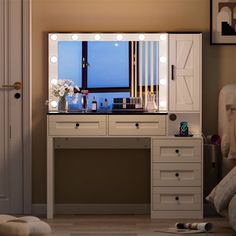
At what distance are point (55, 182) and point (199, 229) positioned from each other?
1.46 metres

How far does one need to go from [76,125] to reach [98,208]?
79cm

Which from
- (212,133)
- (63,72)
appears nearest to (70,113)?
(63,72)

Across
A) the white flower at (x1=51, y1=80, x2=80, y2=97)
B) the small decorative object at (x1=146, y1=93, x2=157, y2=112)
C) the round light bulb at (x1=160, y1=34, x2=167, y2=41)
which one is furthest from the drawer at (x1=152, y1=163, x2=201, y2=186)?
the round light bulb at (x1=160, y1=34, x2=167, y2=41)

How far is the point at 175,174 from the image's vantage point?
5.32m

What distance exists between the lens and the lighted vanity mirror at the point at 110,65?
562 centimetres

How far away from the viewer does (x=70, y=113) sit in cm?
533

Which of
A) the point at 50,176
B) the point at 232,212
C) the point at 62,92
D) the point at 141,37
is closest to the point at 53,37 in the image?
the point at 62,92

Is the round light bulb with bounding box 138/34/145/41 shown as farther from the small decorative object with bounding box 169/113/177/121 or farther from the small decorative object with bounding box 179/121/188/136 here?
the small decorative object with bounding box 179/121/188/136

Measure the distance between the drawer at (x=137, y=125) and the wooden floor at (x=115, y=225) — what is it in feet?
2.25

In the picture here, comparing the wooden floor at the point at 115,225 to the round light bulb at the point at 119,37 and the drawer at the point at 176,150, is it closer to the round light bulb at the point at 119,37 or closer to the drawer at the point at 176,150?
the drawer at the point at 176,150

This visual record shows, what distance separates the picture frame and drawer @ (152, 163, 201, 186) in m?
1.07

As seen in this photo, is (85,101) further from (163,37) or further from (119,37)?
(163,37)

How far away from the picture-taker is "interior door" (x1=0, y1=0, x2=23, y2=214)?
18.3 ft

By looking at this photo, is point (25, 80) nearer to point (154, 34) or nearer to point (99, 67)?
point (99, 67)
